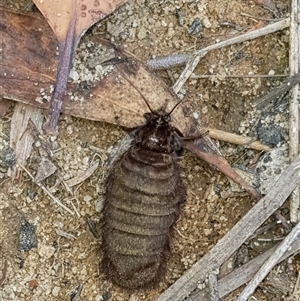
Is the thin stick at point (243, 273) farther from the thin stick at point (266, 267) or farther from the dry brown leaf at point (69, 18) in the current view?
the dry brown leaf at point (69, 18)

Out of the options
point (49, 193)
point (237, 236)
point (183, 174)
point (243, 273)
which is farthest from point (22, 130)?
point (243, 273)

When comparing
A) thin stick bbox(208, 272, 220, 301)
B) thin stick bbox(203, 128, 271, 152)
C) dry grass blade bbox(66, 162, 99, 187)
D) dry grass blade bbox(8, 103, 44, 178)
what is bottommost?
thin stick bbox(208, 272, 220, 301)

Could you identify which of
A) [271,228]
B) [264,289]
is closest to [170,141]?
[271,228]

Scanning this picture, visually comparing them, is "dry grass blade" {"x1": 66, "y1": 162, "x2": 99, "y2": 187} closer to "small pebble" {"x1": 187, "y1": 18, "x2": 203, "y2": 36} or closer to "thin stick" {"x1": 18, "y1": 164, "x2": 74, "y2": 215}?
"thin stick" {"x1": 18, "y1": 164, "x2": 74, "y2": 215}

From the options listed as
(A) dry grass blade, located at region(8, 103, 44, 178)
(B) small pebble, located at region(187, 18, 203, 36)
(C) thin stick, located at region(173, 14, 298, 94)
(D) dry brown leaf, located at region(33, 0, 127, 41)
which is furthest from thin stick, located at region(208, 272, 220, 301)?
(D) dry brown leaf, located at region(33, 0, 127, 41)

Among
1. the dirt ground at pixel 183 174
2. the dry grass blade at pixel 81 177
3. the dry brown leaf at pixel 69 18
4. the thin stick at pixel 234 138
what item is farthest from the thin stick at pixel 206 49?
the dry grass blade at pixel 81 177

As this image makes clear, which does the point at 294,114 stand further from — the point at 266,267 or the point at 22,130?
the point at 22,130

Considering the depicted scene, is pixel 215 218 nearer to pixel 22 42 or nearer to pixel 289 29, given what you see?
pixel 289 29
